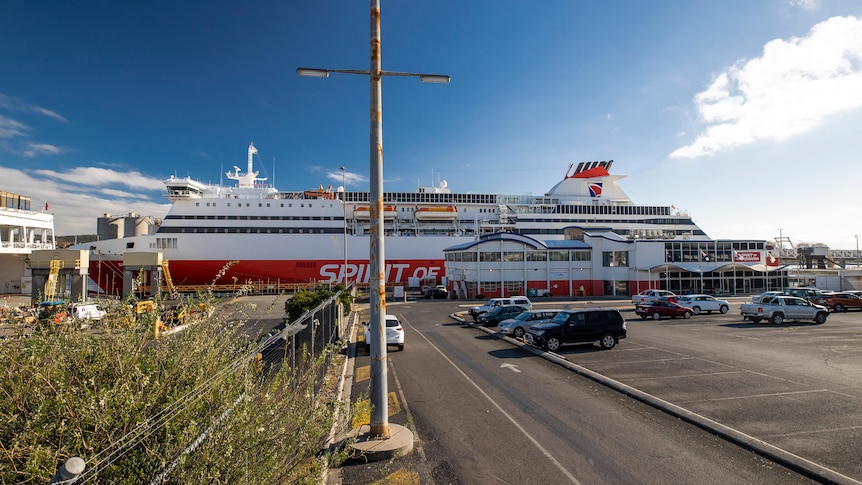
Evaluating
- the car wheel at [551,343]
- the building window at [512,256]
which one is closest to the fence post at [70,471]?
the car wheel at [551,343]

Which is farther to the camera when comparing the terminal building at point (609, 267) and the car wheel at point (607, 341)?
the terminal building at point (609, 267)

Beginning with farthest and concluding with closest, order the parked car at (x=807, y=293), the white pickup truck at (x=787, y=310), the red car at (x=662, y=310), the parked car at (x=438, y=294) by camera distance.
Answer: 1. the parked car at (x=438, y=294)
2. the parked car at (x=807, y=293)
3. the red car at (x=662, y=310)
4. the white pickup truck at (x=787, y=310)

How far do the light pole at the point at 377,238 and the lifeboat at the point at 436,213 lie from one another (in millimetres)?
48378

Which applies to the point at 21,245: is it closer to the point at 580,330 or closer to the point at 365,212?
the point at 365,212

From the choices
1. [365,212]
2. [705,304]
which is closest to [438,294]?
[365,212]

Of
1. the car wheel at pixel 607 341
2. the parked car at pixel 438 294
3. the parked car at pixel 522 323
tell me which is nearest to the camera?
the car wheel at pixel 607 341

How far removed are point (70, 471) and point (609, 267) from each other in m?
→ 46.4

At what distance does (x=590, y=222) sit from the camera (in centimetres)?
6106

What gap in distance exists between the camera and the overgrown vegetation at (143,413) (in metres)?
2.65

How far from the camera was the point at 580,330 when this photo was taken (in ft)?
50.9

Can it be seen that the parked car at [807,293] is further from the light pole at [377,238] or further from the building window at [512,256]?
the light pole at [377,238]

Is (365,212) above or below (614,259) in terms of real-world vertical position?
above

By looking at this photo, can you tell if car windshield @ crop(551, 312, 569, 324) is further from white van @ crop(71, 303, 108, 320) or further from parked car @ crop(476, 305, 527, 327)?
white van @ crop(71, 303, 108, 320)

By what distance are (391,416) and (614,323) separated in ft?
35.9
